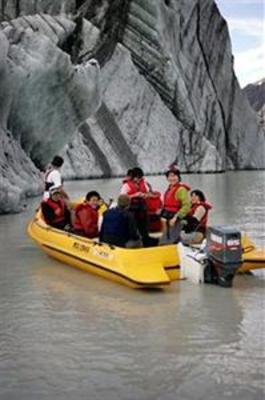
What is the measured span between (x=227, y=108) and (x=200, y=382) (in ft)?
181

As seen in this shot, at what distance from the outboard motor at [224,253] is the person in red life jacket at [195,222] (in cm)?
109

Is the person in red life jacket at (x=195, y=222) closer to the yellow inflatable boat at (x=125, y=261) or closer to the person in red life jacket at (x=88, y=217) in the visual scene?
the yellow inflatable boat at (x=125, y=261)

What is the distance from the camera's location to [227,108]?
59.0m

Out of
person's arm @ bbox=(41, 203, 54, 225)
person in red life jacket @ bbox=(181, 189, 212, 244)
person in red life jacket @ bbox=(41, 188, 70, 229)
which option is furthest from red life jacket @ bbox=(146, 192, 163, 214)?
person's arm @ bbox=(41, 203, 54, 225)

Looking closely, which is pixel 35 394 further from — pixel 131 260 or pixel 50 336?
pixel 131 260

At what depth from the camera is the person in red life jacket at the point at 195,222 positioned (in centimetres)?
952

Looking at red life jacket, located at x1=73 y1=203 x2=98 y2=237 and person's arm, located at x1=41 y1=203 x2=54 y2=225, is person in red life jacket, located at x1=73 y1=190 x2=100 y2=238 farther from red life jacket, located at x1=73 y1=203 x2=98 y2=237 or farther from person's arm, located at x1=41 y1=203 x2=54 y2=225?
person's arm, located at x1=41 y1=203 x2=54 y2=225

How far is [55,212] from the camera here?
10.8 m

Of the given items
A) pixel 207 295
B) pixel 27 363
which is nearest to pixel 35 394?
pixel 27 363

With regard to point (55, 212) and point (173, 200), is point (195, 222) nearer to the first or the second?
point (173, 200)

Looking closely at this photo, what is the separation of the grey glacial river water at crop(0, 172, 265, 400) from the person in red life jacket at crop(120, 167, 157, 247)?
1012mm

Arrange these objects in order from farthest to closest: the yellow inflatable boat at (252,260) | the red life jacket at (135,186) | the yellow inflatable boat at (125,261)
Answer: the red life jacket at (135,186) → the yellow inflatable boat at (252,260) → the yellow inflatable boat at (125,261)

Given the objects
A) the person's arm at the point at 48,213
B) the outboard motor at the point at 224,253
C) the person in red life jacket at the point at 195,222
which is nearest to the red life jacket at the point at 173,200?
the person in red life jacket at the point at 195,222

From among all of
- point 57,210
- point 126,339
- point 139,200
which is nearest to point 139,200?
point 139,200
